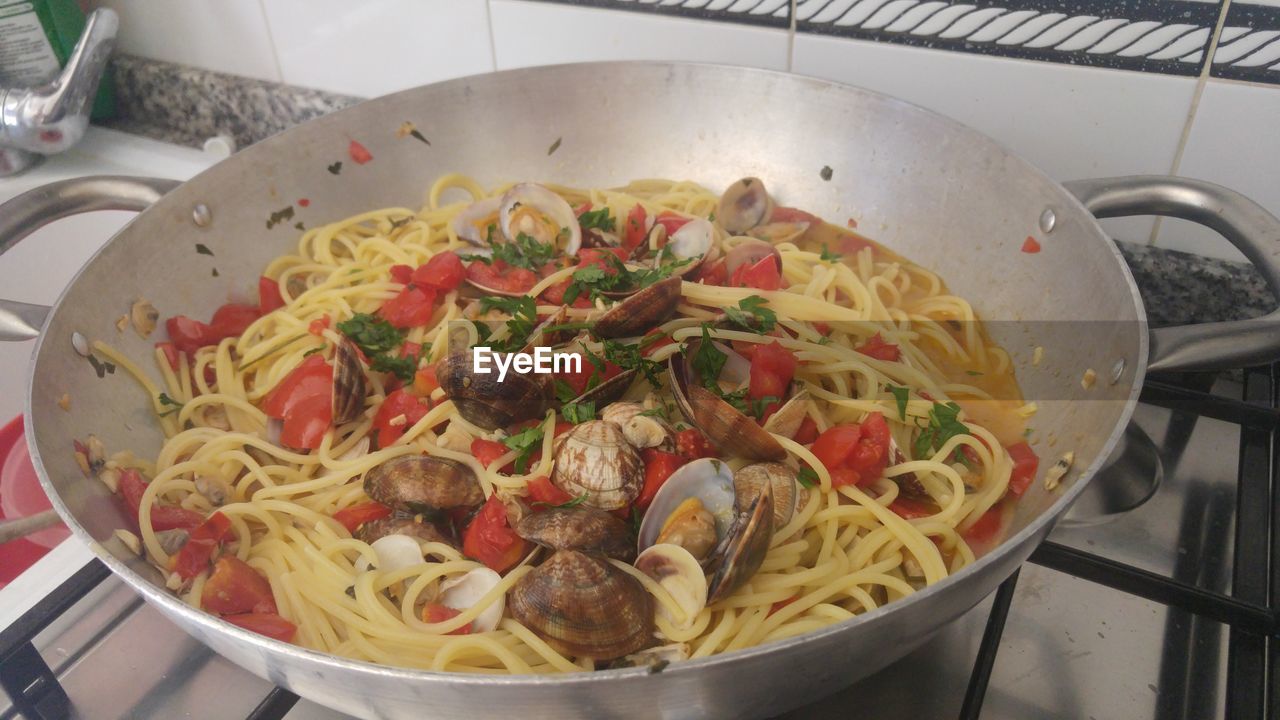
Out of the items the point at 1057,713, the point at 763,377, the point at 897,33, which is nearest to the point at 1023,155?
the point at 897,33

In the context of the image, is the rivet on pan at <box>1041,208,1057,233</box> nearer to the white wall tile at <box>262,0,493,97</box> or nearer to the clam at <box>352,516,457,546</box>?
the clam at <box>352,516,457,546</box>

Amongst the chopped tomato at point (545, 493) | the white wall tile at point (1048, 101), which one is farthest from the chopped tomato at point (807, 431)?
the white wall tile at point (1048, 101)

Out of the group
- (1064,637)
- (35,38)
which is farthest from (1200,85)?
(35,38)

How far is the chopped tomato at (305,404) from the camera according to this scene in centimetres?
190

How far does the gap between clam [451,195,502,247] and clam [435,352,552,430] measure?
0.75m

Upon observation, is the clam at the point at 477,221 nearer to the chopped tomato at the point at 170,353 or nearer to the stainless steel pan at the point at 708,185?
the stainless steel pan at the point at 708,185

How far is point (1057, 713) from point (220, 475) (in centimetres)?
173

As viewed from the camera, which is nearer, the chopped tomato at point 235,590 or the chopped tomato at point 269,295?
the chopped tomato at point 235,590

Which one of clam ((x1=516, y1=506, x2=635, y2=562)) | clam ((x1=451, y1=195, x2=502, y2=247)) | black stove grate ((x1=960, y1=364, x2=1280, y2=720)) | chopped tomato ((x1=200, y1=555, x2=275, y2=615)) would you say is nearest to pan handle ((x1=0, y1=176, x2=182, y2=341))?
chopped tomato ((x1=200, y1=555, x2=275, y2=615))

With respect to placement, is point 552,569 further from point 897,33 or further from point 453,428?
point 897,33

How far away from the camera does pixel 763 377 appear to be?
1.75 meters

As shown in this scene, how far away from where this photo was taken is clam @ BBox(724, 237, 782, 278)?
2160mm

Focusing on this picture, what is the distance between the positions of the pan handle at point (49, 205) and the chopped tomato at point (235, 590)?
0.61m

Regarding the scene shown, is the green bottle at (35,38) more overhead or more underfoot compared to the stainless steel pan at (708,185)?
more overhead
